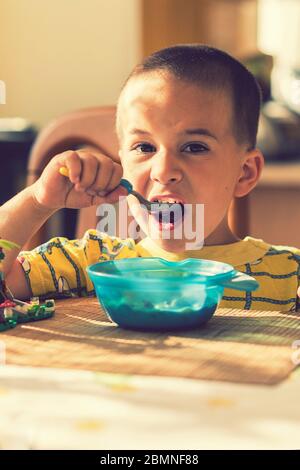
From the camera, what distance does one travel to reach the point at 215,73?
1.30 m

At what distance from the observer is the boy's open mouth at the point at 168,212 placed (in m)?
1.17

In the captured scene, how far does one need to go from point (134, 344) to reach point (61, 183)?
354 millimetres

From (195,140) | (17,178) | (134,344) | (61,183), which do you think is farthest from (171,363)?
(17,178)

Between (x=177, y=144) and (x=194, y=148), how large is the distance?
0.04 metres

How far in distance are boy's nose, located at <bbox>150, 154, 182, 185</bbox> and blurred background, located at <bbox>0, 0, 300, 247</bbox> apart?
1.55 meters

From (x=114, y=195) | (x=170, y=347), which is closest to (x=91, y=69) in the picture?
(x=114, y=195)

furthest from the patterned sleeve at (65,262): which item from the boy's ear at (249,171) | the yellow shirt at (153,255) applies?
the boy's ear at (249,171)

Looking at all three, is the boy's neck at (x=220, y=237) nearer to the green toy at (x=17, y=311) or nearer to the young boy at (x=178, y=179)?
the young boy at (x=178, y=179)

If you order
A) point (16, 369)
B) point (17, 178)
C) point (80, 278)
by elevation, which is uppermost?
point (16, 369)

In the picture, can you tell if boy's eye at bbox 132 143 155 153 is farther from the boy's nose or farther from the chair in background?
the chair in background

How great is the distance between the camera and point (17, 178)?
281cm

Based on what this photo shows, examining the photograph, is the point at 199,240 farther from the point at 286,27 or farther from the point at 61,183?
the point at 286,27

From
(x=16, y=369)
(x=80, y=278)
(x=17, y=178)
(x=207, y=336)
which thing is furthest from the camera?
(x=17, y=178)

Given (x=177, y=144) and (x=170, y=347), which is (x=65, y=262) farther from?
(x=170, y=347)
